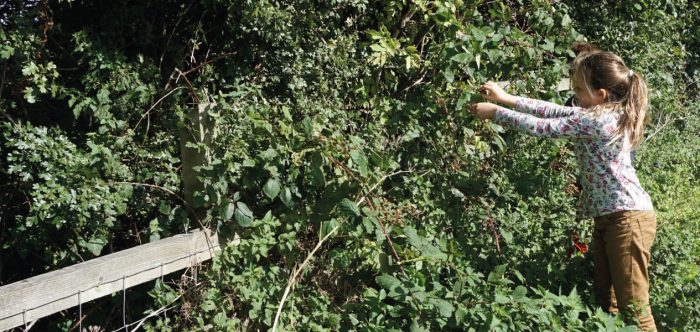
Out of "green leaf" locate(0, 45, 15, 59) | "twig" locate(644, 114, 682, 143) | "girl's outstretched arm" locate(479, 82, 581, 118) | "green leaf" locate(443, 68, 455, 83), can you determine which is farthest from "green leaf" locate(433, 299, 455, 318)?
"twig" locate(644, 114, 682, 143)

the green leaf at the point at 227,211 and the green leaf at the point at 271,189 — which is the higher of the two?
the green leaf at the point at 271,189

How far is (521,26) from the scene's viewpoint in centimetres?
469

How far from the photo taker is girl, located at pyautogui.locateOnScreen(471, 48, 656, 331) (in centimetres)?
301

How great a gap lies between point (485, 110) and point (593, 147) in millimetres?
542

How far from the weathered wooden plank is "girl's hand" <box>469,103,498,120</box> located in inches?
55.9

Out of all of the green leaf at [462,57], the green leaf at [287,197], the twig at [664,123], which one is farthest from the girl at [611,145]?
the twig at [664,123]

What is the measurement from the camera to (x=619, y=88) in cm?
311

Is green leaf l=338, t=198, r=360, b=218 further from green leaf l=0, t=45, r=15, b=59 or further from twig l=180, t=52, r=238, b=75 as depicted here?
green leaf l=0, t=45, r=15, b=59

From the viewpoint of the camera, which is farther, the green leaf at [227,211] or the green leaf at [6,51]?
the green leaf at [227,211]

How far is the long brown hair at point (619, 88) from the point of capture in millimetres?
3029

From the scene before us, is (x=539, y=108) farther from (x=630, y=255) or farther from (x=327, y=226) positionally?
(x=327, y=226)

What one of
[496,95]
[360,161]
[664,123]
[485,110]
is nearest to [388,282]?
[360,161]

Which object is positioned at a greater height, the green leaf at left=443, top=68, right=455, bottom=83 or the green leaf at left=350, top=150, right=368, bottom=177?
the green leaf at left=443, top=68, right=455, bottom=83

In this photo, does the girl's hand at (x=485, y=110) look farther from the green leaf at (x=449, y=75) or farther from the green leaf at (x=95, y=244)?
the green leaf at (x=95, y=244)
